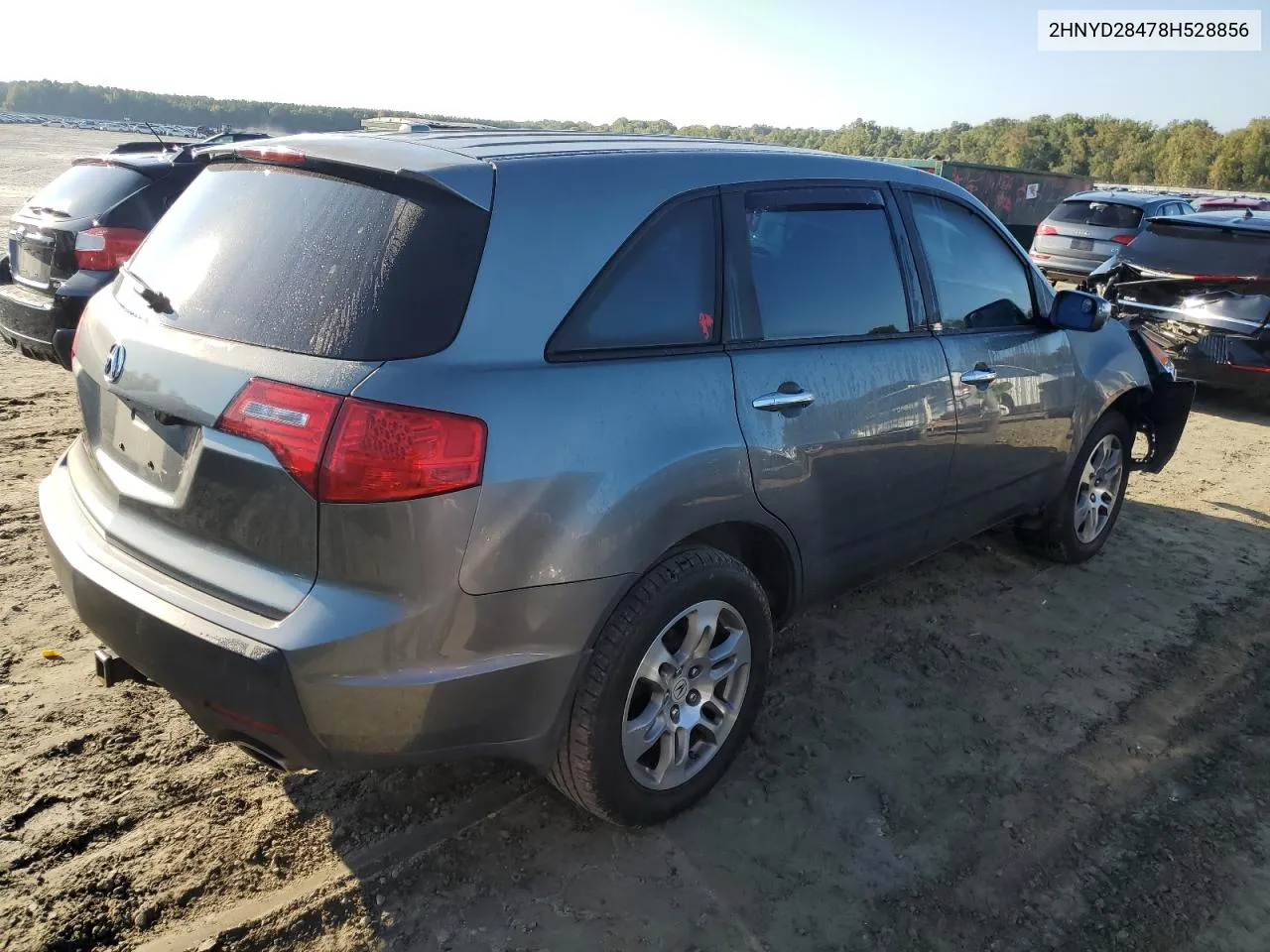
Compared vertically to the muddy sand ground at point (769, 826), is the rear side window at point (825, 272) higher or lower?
higher

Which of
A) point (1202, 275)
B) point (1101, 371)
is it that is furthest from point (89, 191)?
point (1202, 275)

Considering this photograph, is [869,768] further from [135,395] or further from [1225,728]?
[135,395]

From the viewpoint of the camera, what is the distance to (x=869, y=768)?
307cm

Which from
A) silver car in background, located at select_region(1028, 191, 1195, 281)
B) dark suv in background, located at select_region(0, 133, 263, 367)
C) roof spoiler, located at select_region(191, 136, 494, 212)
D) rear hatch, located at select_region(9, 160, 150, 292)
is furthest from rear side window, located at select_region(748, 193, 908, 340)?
silver car in background, located at select_region(1028, 191, 1195, 281)

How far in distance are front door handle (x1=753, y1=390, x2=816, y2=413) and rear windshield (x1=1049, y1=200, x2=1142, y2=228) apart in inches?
528

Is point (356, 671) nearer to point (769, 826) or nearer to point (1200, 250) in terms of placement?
point (769, 826)

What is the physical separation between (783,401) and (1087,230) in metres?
13.5

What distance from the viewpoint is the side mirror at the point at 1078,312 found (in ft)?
12.8

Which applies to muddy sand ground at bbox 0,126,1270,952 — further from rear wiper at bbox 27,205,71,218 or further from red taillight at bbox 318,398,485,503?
rear wiper at bbox 27,205,71,218

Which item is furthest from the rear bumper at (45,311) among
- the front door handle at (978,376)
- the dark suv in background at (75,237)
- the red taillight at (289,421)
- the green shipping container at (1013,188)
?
the green shipping container at (1013,188)

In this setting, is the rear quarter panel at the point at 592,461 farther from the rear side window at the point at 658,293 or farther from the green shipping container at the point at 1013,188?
the green shipping container at the point at 1013,188

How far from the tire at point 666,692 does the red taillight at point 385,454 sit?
26.1 inches

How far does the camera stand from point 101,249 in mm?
5621

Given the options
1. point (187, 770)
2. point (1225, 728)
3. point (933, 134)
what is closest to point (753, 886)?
point (187, 770)
